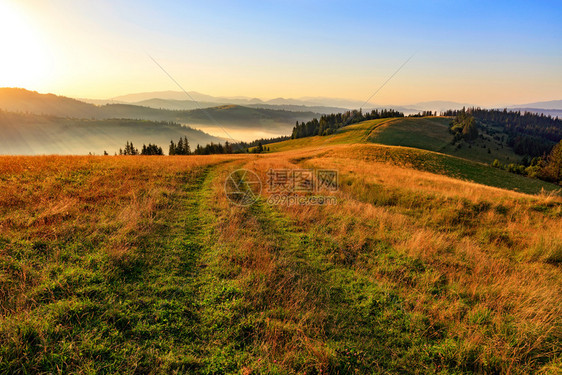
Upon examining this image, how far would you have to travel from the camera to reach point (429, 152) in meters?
48.7

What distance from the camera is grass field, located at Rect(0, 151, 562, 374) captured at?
3969 mm

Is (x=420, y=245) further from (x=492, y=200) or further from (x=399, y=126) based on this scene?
(x=399, y=126)

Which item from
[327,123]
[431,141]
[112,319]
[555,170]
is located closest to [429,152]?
[431,141]

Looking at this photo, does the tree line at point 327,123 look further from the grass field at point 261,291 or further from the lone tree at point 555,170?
the grass field at point 261,291

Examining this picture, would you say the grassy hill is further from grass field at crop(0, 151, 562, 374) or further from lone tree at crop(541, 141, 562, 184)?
grass field at crop(0, 151, 562, 374)

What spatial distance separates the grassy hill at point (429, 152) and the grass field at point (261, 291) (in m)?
34.3

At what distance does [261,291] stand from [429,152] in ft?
179

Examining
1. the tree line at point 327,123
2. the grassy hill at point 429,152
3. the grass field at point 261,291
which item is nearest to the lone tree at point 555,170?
the grassy hill at point 429,152

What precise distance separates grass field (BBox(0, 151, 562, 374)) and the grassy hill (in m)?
34.3

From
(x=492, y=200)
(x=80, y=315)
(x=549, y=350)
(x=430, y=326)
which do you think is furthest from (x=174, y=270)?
(x=492, y=200)

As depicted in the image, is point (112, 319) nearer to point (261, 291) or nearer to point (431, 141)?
point (261, 291)

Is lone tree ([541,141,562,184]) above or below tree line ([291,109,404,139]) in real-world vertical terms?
below

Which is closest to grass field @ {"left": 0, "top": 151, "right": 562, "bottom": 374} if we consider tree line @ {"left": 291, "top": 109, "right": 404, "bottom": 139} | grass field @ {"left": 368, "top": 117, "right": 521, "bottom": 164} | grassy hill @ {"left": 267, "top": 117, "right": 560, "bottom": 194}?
grassy hill @ {"left": 267, "top": 117, "right": 560, "bottom": 194}

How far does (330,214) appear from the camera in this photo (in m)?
11.1
